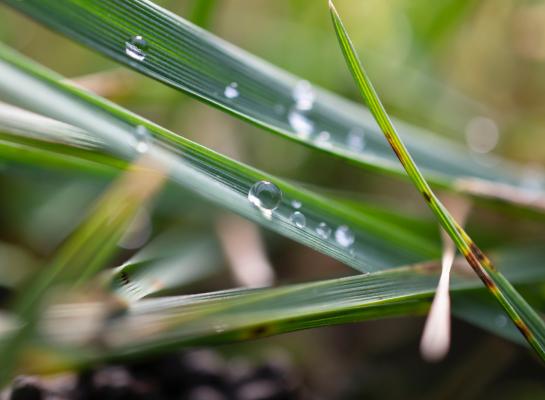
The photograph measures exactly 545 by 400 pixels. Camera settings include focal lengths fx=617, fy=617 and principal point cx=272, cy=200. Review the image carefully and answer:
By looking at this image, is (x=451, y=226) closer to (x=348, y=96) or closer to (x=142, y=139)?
(x=142, y=139)

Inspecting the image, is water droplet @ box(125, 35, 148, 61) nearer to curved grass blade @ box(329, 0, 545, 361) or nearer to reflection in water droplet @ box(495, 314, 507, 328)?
curved grass blade @ box(329, 0, 545, 361)

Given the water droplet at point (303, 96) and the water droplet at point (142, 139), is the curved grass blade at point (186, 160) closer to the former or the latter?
the water droplet at point (142, 139)

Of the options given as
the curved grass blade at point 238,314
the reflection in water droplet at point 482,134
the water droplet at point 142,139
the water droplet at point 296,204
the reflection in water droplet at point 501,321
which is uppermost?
the reflection in water droplet at point 482,134

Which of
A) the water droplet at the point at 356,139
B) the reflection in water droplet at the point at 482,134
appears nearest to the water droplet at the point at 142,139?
the water droplet at the point at 356,139

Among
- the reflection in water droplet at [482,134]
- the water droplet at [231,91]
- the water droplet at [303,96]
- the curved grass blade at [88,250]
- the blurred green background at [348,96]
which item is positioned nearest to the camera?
the curved grass blade at [88,250]

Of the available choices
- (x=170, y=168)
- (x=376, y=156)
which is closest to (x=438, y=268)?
(x=376, y=156)

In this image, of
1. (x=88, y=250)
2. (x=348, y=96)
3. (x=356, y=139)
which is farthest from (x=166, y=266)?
(x=348, y=96)

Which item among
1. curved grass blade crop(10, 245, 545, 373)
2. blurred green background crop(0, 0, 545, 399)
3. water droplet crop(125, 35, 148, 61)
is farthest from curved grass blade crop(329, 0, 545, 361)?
blurred green background crop(0, 0, 545, 399)

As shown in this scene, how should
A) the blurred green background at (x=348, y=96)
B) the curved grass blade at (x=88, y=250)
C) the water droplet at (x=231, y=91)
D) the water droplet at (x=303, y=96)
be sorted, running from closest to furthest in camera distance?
the curved grass blade at (x=88, y=250)
the water droplet at (x=231, y=91)
the water droplet at (x=303, y=96)
the blurred green background at (x=348, y=96)
